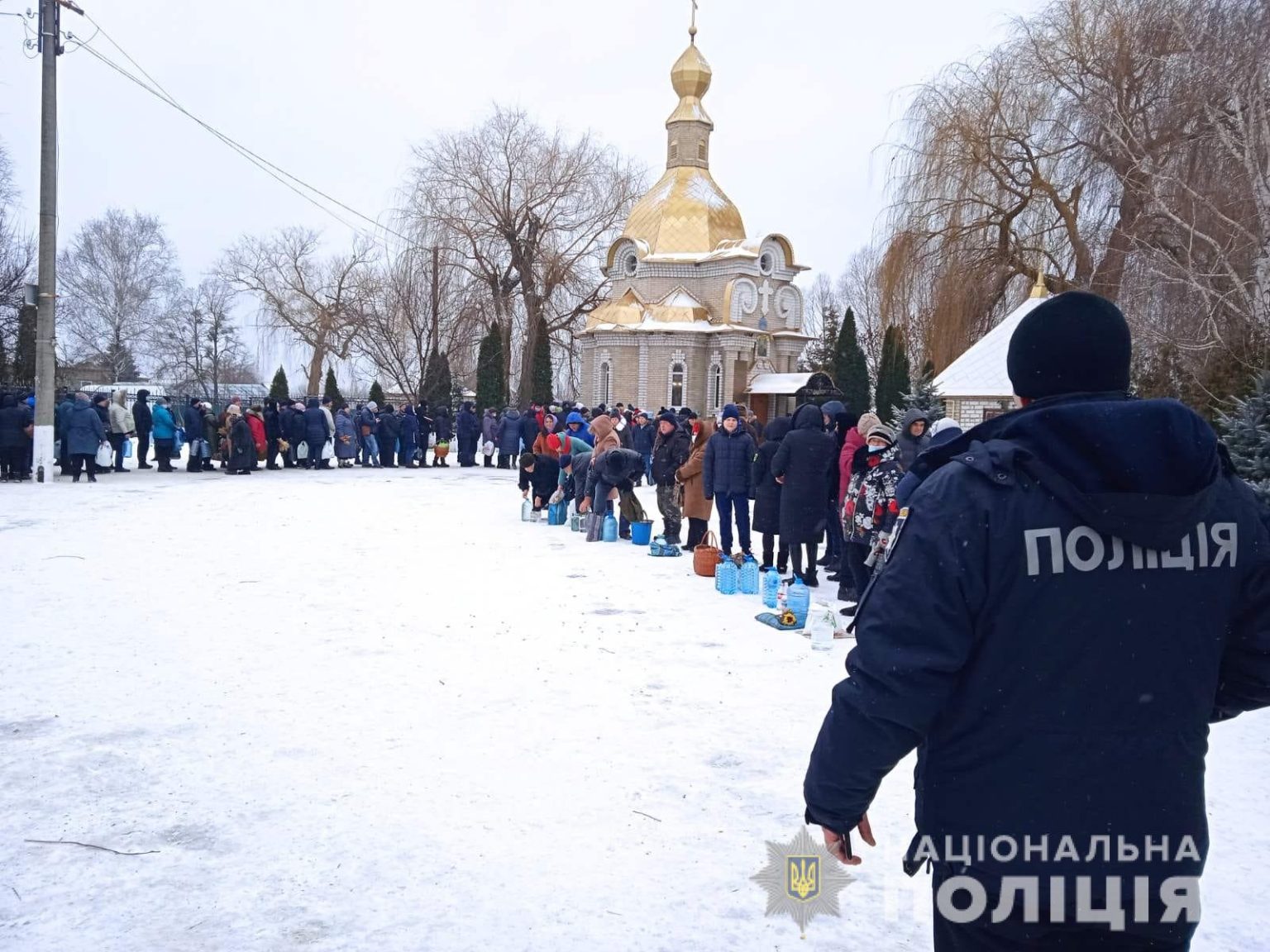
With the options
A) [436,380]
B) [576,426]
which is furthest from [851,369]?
[576,426]

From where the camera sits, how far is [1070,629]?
5.98 feet

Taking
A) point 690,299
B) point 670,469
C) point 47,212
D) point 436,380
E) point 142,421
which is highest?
point 690,299

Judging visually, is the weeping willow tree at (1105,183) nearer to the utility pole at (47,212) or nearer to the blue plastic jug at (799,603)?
the blue plastic jug at (799,603)

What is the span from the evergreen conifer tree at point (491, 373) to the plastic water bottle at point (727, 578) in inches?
1028

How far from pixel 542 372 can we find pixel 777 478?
30567mm

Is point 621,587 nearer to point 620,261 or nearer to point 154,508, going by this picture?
point 154,508

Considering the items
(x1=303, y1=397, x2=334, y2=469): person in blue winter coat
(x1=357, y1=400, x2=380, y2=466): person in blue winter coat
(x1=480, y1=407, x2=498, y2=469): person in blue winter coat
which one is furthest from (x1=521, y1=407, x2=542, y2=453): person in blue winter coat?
(x1=303, y1=397, x2=334, y2=469): person in blue winter coat

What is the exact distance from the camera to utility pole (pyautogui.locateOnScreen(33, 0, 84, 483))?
15.2 m

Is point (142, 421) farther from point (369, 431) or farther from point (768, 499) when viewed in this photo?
point (768, 499)

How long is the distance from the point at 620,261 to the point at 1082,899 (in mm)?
44802

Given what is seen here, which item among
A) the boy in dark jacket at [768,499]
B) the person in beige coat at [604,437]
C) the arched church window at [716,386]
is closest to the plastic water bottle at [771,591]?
the boy in dark jacket at [768,499]

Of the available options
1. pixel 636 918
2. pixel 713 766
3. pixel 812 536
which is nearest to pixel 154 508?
pixel 812 536

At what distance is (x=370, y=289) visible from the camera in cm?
3575

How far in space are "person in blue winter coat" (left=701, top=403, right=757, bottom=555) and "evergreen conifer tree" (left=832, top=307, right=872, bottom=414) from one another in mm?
29215
